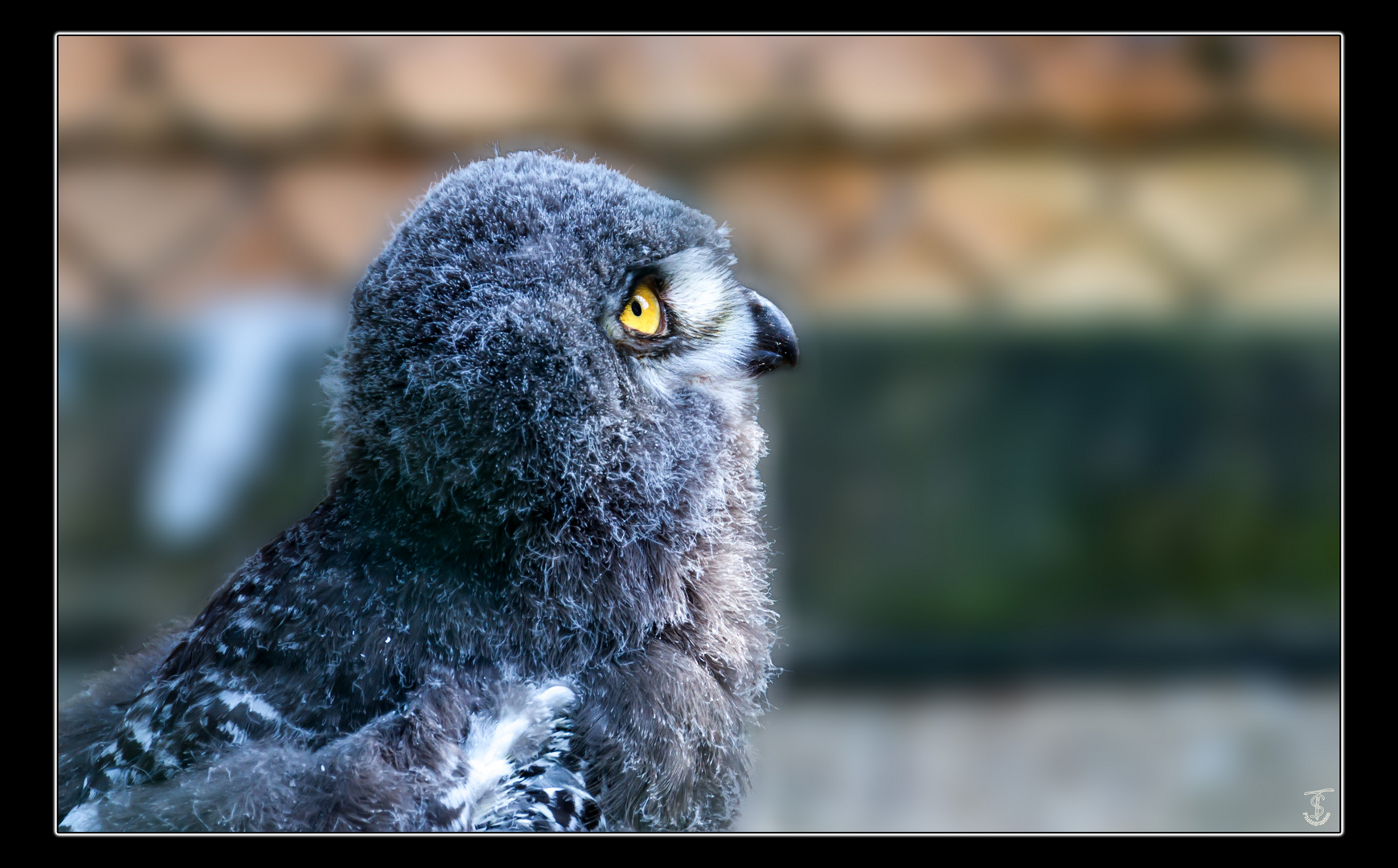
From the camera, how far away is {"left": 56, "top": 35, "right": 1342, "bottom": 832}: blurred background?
5.13ft

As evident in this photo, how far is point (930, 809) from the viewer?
1715mm

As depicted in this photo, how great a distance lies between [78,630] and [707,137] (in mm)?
1339

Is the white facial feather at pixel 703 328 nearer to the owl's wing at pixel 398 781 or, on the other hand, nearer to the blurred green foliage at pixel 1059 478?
the blurred green foliage at pixel 1059 478

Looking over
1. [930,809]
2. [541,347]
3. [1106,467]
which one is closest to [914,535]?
[1106,467]

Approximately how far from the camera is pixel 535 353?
3.91ft

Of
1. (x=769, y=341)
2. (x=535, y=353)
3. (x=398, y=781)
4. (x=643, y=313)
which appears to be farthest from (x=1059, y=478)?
(x=398, y=781)

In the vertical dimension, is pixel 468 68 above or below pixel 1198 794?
above

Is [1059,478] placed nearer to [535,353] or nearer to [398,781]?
[535,353]

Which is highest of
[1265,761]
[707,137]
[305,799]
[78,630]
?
[707,137]

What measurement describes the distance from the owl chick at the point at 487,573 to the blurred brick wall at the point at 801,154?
28 cm

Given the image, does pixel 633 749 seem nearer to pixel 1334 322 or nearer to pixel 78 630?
pixel 78 630

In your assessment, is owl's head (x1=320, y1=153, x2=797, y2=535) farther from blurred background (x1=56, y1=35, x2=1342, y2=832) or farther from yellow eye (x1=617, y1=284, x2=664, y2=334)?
blurred background (x1=56, y1=35, x2=1342, y2=832)

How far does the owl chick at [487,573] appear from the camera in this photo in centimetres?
118

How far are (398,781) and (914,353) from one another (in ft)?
3.77
